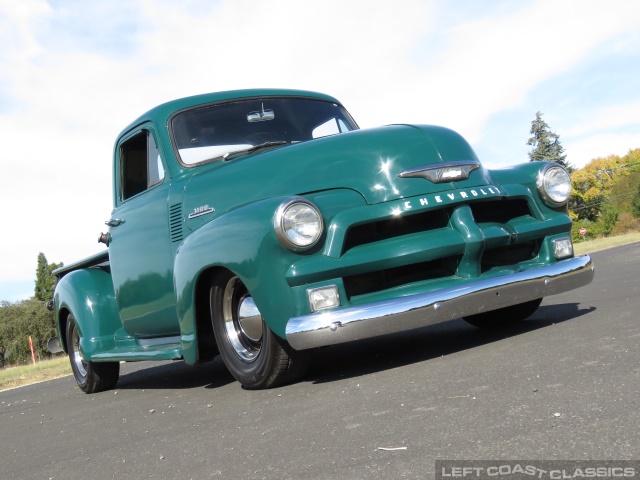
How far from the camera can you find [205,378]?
19.7 feet

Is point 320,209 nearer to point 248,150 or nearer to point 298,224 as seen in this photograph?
point 298,224

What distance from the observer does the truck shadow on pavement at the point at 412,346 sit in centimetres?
458

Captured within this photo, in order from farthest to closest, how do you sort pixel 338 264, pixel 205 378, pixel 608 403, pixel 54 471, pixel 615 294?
pixel 615 294 → pixel 205 378 → pixel 338 264 → pixel 54 471 → pixel 608 403

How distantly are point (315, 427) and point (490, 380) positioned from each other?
83 centimetres

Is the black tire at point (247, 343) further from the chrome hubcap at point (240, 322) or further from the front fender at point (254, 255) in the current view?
the front fender at point (254, 255)

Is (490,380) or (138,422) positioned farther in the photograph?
(138,422)

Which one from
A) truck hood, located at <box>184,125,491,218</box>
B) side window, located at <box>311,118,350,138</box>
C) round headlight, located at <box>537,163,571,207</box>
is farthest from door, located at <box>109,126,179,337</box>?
round headlight, located at <box>537,163,571,207</box>

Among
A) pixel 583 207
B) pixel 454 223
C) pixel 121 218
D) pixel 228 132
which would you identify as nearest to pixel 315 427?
pixel 454 223

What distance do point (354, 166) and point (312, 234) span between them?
1.96 feet

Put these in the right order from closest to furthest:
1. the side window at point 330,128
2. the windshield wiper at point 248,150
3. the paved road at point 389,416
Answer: the paved road at point 389,416 → the windshield wiper at point 248,150 → the side window at point 330,128

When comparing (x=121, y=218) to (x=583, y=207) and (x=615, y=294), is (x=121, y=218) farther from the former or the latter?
(x=583, y=207)

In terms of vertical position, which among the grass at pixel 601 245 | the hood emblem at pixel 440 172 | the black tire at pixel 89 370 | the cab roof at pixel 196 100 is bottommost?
the grass at pixel 601 245

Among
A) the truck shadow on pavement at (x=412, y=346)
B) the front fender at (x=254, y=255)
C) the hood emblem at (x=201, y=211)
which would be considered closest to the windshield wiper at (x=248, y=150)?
the hood emblem at (x=201, y=211)

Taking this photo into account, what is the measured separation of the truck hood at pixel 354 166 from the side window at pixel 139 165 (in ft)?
3.40
